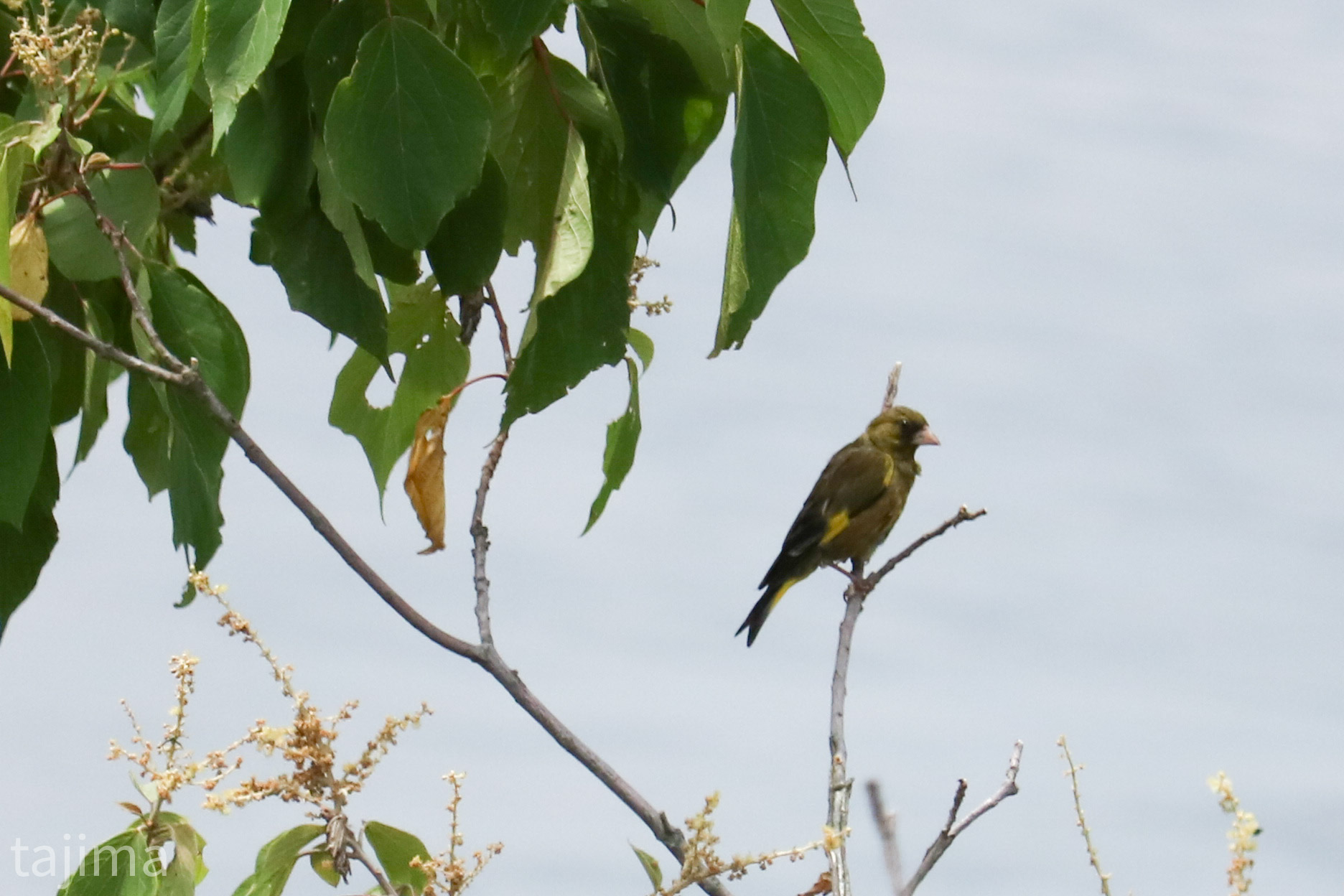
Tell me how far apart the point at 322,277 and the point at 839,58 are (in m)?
0.88

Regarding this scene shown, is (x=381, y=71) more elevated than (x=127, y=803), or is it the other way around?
(x=381, y=71)

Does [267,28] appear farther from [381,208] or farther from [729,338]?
[729,338]

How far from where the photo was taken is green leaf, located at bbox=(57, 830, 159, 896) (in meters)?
2.31

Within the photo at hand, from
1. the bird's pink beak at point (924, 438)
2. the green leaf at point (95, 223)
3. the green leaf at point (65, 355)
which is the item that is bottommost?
the green leaf at point (95, 223)

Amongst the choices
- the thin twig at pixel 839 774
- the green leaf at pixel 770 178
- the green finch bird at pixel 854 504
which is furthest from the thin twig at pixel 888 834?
the green finch bird at pixel 854 504

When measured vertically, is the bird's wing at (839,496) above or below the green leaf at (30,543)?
above

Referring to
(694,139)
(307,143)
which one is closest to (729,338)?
(694,139)

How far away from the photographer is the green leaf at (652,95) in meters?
2.60

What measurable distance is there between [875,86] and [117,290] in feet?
4.87

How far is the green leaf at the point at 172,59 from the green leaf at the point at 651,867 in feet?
3.97

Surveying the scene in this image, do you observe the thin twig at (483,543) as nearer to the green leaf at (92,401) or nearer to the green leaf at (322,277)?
the green leaf at (322,277)

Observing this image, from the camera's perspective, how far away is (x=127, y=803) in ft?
7.78

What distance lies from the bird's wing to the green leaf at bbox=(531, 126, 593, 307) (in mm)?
5115

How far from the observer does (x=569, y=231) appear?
2.47 meters
